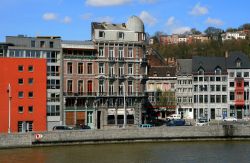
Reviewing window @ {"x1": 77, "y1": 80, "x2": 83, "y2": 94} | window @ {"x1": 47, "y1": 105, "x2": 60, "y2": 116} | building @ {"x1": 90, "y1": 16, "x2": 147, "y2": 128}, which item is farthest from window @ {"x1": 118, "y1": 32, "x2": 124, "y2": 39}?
window @ {"x1": 47, "y1": 105, "x2": 60, "y2": 116}

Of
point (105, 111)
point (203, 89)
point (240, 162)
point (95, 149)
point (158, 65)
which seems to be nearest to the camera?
point (240, 162)

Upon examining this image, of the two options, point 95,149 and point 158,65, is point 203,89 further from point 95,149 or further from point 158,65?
point 95,149

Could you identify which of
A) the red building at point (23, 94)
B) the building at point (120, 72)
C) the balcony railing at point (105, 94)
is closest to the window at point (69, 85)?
the balcony railing at point (105, 94)

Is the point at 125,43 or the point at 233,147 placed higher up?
the point at 125,43

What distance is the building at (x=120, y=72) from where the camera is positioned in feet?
265

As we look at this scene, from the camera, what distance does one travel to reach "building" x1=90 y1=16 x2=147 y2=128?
80.9 metres

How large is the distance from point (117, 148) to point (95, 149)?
268cm

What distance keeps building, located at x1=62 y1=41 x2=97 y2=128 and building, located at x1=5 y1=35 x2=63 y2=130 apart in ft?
3.41

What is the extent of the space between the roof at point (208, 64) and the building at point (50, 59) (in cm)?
3817

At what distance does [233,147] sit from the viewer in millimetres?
60344

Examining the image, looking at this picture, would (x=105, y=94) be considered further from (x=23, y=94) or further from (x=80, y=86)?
(x=23, y=94)

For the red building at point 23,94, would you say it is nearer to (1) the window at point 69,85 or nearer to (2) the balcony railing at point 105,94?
(1) the window at point 69,85

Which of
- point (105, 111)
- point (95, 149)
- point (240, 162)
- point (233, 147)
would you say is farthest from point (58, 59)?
point (240, 162)

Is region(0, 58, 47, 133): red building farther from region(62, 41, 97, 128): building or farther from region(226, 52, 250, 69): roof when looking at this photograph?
region(226, 52, 250, 69): roof
